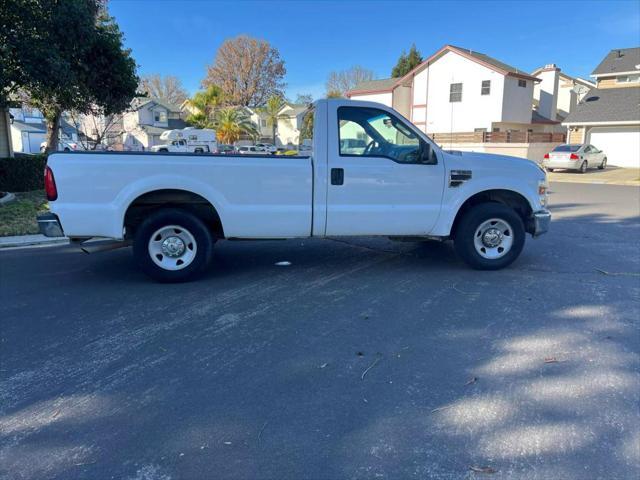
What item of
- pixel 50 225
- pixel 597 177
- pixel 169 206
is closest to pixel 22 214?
pixel 50 225

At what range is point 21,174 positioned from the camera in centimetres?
1424

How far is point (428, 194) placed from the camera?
586 centimetres

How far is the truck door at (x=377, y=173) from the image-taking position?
223 inches

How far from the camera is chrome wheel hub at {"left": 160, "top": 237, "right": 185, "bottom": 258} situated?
5643mm

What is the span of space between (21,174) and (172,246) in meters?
11.4

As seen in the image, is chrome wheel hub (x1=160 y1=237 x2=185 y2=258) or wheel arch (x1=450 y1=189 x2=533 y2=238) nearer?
chrome wheel hub (x1=160 y1=237 x2=185 y2=258)

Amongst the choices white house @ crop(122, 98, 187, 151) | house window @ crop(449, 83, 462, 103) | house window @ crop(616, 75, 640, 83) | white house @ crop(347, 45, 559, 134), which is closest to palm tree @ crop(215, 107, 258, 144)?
white house @ crop(122, 98, 187, 151)

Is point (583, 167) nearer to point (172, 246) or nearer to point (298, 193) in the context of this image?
point (298, 193)

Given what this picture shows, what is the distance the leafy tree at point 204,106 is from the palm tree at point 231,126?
1.82 m

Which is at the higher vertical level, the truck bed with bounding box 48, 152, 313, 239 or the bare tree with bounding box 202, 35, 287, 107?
the bare tree with bounding box 202, 35, 287, 107

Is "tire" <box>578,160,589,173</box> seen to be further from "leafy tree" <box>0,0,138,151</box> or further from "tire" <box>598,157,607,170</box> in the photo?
"leafy tree" <box>0,0,138,151</box>

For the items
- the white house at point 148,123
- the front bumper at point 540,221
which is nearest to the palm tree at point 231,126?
the white house at point 148,123

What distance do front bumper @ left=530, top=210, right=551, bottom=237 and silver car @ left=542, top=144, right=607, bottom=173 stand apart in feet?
68.6

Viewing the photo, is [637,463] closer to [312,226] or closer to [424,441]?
[424,441]
